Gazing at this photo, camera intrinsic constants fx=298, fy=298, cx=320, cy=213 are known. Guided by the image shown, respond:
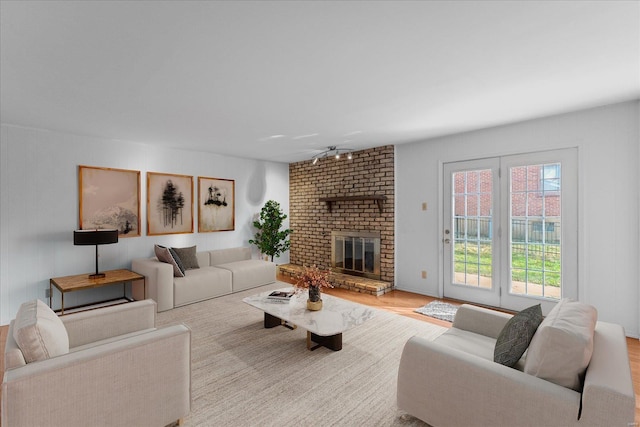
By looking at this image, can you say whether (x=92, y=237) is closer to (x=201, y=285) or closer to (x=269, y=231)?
(x=201, y=285)

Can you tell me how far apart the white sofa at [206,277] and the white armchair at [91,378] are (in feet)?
6.87

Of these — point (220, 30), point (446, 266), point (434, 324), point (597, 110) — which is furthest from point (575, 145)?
point (220, 30)

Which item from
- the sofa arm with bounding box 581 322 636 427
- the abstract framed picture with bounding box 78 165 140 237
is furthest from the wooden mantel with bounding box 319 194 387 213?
the sofa arm with bounding box 581 322 636 427

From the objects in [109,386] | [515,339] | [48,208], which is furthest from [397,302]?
[48,208]

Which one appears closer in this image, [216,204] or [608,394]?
[608,394]

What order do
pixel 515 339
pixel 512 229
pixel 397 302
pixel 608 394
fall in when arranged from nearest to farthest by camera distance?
pixel 608 394, pixel 515 339, pixel 512 229, pixel 397 302

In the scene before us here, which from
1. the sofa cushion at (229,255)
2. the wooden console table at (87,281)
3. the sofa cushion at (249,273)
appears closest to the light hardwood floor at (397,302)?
the wooden console table at (87,281)

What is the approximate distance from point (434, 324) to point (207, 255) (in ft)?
12.4

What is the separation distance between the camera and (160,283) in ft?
12.9

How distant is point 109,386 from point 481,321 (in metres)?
2.50

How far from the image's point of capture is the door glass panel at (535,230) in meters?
3.58

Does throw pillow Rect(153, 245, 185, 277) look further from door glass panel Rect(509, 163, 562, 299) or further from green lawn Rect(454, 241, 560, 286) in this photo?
door glass panel Rect(509, 163, 562, 299)

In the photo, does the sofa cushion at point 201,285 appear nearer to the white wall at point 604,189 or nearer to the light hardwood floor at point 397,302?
the light hardwood floor at point 397,302

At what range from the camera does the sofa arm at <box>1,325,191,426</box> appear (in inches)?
54.9
